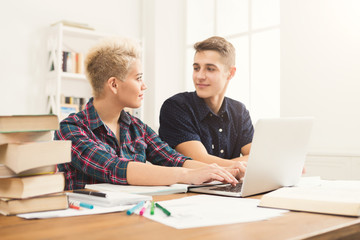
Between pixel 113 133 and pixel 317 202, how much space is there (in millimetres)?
872

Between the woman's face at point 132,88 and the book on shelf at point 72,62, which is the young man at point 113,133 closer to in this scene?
the woman's face at point 132,88

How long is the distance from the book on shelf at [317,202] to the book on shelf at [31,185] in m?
0.48

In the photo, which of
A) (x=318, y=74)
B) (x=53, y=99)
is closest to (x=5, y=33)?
(x=53, y=99)

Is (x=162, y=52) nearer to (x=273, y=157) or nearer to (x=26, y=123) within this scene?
(x=273, y=157)

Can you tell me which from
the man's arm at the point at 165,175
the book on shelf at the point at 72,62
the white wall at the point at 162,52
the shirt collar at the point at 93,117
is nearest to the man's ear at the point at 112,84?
the shirt collar at the point at 93,117

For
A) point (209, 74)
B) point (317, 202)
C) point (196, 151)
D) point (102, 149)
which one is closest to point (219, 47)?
point (209, 74)

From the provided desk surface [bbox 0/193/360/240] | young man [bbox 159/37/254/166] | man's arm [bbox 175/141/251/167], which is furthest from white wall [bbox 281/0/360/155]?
desk surface [bbox 0/193/360/240]

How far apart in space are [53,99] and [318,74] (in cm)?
243

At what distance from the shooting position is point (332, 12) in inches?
113

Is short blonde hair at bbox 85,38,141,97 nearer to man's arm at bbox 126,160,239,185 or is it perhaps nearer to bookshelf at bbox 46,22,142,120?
man's arm at bbox 126,160,239,185

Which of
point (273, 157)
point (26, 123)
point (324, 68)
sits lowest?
point (273, 157)

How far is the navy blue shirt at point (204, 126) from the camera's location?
199cm

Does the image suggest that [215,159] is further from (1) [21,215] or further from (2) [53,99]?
(2) [53,99]

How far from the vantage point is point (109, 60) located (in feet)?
5.16
